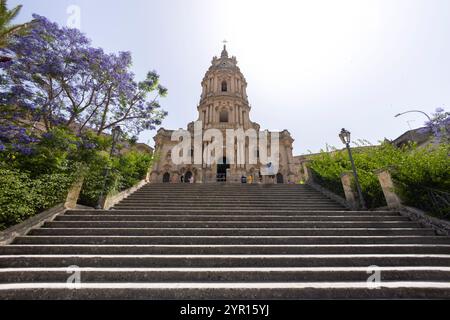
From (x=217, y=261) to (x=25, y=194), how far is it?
550 cm

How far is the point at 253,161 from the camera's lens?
26516mm

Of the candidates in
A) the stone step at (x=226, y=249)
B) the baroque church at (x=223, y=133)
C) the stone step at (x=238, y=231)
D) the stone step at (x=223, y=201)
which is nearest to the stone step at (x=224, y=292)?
the stone step at (x=226, y=249)

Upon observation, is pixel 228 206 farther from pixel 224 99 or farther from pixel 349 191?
pixel 224 99

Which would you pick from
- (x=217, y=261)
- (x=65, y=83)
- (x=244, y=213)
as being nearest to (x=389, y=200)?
(x=244, y=213)

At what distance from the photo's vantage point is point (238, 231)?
5.61 meters

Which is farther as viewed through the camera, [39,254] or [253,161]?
[253,161]

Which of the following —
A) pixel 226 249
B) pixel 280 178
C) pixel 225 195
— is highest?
pixel 280 178

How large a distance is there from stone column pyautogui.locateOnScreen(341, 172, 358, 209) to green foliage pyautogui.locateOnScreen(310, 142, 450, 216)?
40cm

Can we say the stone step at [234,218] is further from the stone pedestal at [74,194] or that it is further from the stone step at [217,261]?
the stone step at [217,261]

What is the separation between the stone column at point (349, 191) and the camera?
28.6 ft

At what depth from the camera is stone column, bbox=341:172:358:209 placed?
8.70 m
